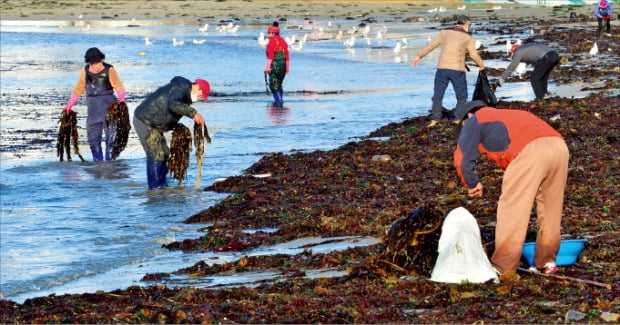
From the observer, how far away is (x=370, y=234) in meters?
10.2

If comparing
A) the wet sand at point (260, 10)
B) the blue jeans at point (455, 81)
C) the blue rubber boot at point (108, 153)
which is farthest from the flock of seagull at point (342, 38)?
the blue rubber boot at point (108, 153)

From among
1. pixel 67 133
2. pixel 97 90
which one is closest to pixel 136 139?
pixel 67 133

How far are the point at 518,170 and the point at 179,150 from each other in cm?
688

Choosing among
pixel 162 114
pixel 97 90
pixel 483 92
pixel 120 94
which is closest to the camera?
pixel 162 114

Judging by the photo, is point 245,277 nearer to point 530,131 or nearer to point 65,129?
point 530,131

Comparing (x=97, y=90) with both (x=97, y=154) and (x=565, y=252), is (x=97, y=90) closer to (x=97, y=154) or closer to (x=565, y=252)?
(x=97, y=154)

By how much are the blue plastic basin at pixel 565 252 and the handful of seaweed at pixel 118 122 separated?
8666 millimetres

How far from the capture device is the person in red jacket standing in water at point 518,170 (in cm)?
780

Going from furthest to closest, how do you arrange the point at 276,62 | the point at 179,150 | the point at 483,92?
1. the point at 276,62
2. the point at 483,92
3. the point at 179,150

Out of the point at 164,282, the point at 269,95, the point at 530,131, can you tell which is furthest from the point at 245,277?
the point at 269,95

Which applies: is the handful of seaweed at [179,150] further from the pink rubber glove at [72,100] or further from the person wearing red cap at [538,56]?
the person wearing red cap at [538,56]

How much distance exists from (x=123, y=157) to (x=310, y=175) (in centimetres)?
430

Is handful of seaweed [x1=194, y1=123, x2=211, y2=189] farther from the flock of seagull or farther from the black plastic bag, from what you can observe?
the flock of seagull

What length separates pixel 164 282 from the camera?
9016 millimetres
